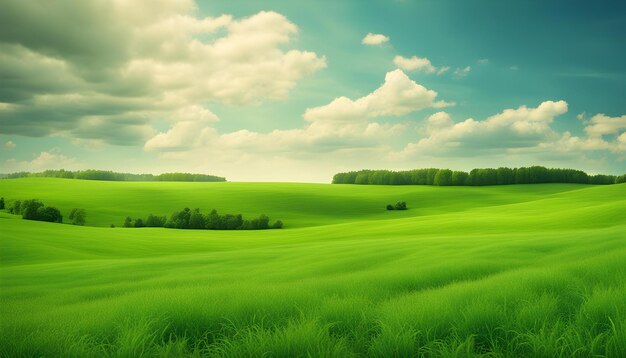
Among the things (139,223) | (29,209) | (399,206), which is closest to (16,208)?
(29,209)

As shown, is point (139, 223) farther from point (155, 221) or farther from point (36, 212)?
point (36, 212)

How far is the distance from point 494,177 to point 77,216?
4670 inches

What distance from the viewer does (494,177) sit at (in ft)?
463

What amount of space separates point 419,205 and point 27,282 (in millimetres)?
93755

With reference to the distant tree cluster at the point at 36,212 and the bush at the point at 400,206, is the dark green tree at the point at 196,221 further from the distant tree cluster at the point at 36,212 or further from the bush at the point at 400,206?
the bush at the point at 400,206

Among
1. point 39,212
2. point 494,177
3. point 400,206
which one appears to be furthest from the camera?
point 494,177

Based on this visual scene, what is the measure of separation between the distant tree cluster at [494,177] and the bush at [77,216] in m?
94.5

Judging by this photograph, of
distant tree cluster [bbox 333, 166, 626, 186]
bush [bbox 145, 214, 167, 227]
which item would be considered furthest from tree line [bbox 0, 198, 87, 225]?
distant tree cluster [bbox 333, 166, 626, 186]

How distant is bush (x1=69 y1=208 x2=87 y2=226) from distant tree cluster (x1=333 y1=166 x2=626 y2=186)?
9448cm

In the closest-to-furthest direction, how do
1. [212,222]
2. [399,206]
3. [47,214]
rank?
[47,214] → [212,222] → [399,206]

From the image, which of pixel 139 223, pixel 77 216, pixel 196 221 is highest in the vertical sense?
pixel 77 216

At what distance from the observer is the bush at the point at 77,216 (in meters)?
80.6

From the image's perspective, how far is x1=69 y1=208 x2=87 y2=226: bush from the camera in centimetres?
8062

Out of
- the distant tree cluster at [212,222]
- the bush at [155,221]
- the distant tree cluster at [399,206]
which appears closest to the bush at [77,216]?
the distant tree cluster at [212,222]
